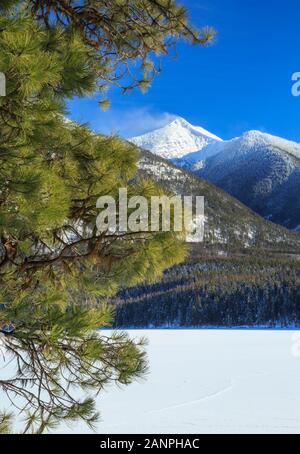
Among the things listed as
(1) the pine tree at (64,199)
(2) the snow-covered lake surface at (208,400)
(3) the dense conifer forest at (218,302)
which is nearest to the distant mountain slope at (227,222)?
(3) the dense conifer forest at (218,302)

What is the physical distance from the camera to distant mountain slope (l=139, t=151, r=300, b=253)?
426 ft

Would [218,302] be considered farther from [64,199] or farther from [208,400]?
[64,199]

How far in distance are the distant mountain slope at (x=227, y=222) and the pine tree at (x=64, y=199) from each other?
11437 centimetres

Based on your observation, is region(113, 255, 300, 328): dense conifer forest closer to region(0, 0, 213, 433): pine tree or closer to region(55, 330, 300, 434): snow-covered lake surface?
region(55, 330, 300, 434): snow-covered lake surface

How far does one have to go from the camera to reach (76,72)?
2332 millimetres

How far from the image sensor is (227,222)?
140 meters

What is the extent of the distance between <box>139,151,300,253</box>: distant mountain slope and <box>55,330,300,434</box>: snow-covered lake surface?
10189 cm

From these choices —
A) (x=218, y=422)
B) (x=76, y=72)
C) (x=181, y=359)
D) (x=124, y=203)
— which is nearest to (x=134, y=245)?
(x=124, y=203)

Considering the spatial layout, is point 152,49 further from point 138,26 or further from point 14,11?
point 14,11

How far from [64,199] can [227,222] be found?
458 feet

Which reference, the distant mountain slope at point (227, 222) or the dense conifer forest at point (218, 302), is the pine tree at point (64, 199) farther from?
the distant mountain slope at point (227, 222)

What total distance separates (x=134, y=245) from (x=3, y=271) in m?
0.78
